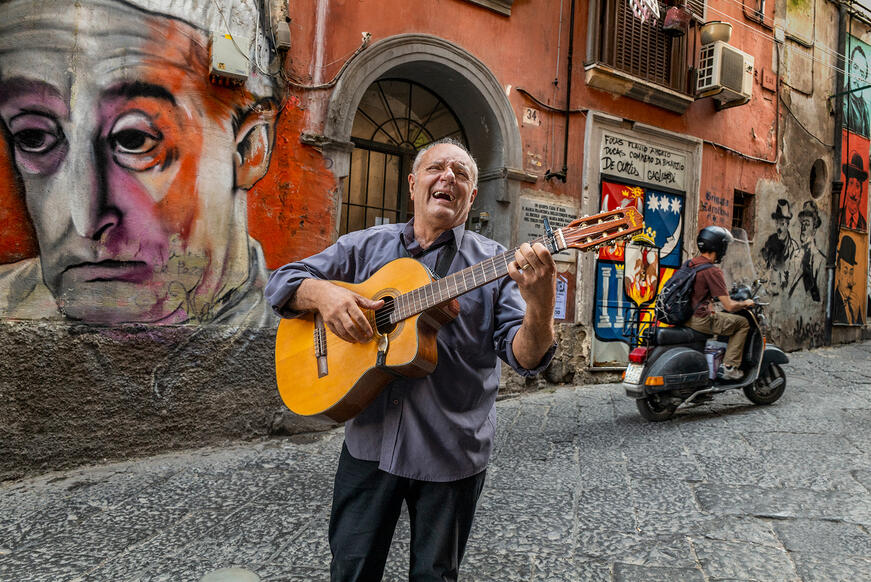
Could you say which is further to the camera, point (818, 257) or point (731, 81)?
point (818, 257)

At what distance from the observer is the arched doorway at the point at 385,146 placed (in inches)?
237

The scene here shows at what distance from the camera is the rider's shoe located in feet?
17.2

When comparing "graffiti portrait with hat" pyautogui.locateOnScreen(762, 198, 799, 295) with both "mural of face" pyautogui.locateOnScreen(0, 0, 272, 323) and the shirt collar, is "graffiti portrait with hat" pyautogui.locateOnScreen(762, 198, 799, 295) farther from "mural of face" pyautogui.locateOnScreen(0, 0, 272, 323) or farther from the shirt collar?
the shirt collar

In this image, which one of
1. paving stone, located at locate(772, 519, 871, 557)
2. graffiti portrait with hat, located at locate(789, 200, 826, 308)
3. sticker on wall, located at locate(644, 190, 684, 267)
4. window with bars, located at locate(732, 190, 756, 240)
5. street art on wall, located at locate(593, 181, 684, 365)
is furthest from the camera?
graffiti portrait with hat, located at locate(789, 200, 826, 308)

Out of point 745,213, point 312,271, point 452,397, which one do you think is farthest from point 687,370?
point 745,213

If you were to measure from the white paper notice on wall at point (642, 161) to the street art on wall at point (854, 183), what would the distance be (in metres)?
4.84

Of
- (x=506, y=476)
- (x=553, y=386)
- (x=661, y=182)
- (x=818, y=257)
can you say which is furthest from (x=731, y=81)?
(x=506, y=476)

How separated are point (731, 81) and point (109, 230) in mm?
7780

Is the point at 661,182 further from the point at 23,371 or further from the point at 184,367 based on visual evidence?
the point at 23,371

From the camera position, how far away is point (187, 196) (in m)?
4.37

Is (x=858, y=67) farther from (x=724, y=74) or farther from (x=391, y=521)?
(x=391, y=521)

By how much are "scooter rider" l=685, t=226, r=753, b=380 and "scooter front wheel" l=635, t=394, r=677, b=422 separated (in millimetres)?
581

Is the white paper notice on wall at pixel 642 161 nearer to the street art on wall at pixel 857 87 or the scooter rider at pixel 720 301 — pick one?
the scooter rider at pixel 720 301

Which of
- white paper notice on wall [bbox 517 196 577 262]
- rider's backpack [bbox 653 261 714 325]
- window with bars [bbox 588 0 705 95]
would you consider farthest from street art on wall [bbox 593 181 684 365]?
rider's backpack [bbox 653 261 714 325]
